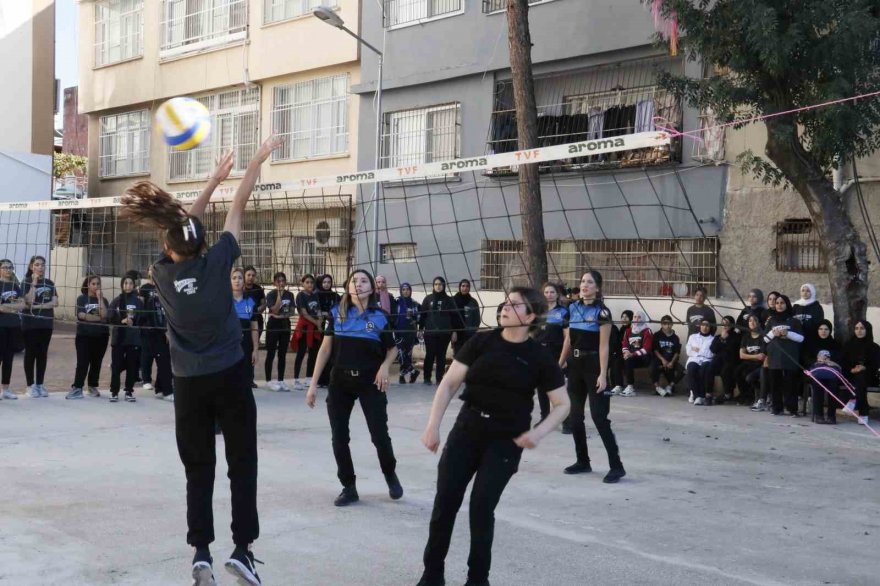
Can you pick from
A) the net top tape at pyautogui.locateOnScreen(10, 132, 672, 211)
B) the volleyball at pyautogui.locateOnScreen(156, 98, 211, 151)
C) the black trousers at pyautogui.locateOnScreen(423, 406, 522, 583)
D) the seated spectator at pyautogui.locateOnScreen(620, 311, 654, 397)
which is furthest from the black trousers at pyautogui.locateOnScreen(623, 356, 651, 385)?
the black trousers at pyautogui.locateOnScreen(423, 406, 522, 583)

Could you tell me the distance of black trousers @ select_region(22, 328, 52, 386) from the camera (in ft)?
43.1

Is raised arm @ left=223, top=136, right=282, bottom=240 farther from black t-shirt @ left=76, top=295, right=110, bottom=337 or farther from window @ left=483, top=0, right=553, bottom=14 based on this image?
window @ left=483, top=0, right=553, bottom=14

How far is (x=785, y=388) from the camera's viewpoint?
13.0 metres

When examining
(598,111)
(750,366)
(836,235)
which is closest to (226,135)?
(598,111)

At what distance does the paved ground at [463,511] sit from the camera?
576cm

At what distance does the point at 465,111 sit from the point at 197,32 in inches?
360

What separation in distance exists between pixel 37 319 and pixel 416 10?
33.5ft

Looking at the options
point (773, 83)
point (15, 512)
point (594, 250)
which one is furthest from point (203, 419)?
point (594, 250)

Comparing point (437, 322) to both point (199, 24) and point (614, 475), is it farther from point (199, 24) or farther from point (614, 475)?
point (199, 24)

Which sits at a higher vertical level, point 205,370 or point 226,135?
point 226,135

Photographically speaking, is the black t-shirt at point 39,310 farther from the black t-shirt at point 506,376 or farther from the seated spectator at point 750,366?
the seated spectator at point 750,366

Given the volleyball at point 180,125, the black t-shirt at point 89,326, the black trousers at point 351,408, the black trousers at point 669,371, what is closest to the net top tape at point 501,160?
the volleyball at point 180,125

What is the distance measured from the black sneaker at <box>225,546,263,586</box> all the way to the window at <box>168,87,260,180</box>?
18576mm

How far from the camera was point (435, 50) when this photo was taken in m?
19.3
